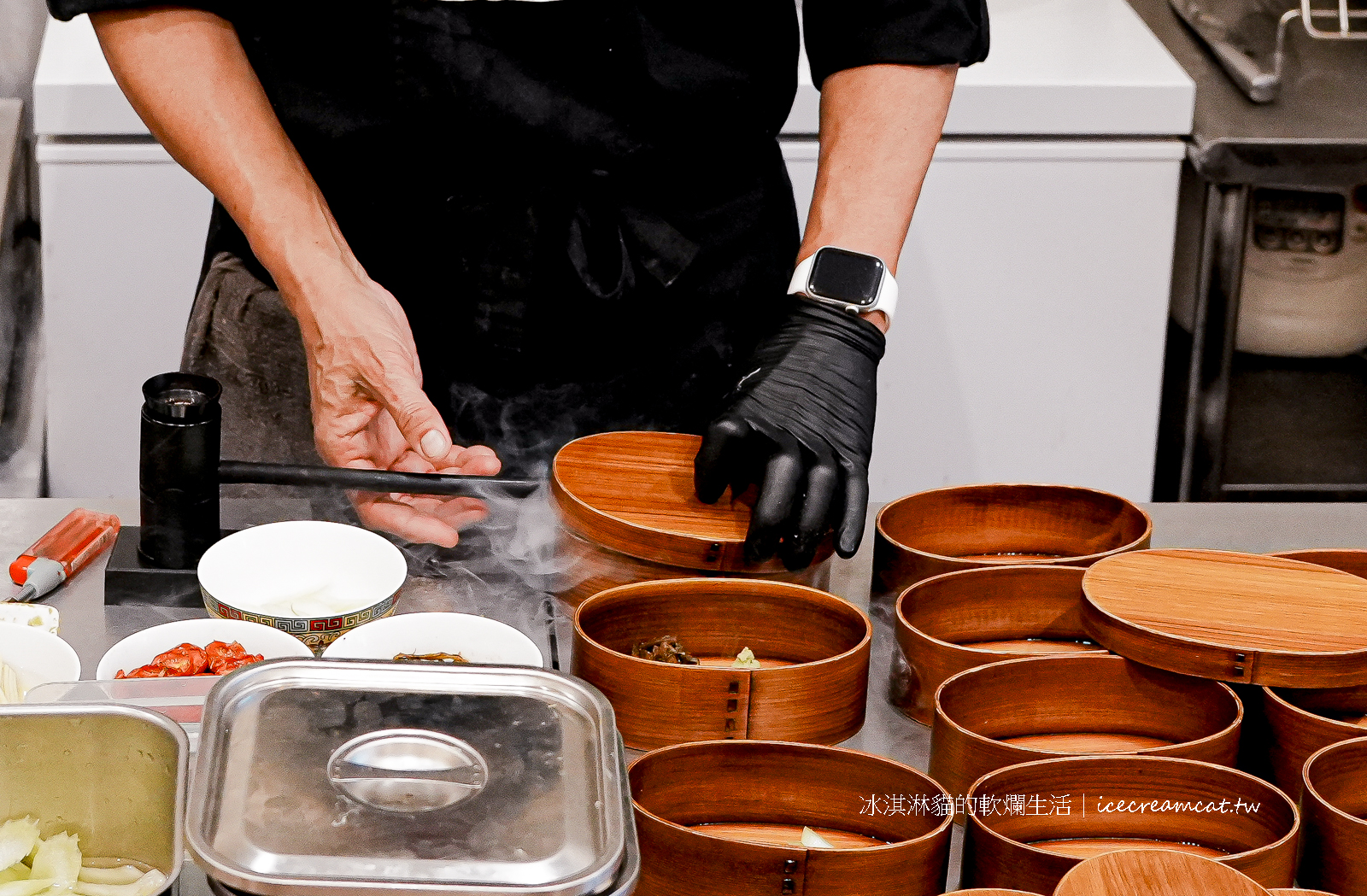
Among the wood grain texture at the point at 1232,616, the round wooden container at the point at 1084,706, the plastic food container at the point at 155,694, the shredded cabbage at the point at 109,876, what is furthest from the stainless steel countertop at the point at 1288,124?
the shredded cabbage at the point at 109,876

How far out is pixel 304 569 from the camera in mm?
1569

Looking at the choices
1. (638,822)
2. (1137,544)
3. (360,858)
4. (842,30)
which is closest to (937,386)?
(842,30)

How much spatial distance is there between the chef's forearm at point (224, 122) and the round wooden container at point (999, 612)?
0.87m

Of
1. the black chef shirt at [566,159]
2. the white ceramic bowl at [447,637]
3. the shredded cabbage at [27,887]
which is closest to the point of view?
the shredded cabbage at [27,887]

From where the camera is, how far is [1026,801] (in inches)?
46.8

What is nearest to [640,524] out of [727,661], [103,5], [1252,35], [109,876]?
[727,661]

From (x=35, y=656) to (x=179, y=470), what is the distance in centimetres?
25

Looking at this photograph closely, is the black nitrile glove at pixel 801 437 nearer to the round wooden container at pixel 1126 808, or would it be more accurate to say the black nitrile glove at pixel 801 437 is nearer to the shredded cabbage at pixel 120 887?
the round wooden container at pixel 1126 808

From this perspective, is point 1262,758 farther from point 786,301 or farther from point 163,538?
point 163,538

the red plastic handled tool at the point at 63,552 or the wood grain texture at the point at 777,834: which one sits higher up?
the red plastic handled tool at the point at 63,552

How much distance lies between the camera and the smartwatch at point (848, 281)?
1796mm

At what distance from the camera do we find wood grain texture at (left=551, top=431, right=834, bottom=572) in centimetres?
146

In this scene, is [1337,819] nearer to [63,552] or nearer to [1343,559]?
[1343,559]

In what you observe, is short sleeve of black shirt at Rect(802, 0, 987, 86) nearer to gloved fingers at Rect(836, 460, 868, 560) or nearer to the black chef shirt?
the black chef shirt
